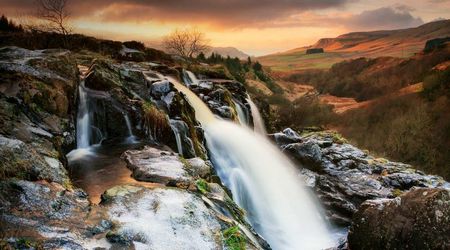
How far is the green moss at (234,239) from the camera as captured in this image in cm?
710

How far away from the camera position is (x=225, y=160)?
701 inches

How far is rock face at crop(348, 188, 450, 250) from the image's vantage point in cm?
862

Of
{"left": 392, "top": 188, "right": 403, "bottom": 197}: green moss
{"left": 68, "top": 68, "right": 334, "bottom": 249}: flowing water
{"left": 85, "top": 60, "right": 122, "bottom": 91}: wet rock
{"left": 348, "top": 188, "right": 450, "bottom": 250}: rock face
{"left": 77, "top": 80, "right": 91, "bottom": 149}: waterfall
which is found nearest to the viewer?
{"left": 348, "top": 188, "right": 450, "bottom": 250}: rock face

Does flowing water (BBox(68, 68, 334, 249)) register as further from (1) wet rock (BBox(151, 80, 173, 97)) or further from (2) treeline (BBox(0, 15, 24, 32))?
(2) treeline (BBox(0, 15, 24, 32))

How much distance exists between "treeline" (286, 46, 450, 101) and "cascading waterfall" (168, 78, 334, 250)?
57903 mm

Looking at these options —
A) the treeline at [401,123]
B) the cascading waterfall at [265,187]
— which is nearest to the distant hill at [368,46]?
the treeline at [401,123]

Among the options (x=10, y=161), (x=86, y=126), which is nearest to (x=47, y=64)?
(x=86, y=126)

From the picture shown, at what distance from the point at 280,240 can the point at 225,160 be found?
4880mm

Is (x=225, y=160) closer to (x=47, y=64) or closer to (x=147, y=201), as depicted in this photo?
(x=47, y=64)

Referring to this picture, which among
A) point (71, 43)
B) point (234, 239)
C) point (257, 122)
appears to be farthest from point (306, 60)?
point (234, 239)

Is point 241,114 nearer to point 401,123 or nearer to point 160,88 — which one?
point 160,88

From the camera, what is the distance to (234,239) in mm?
7293

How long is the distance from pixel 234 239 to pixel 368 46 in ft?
529

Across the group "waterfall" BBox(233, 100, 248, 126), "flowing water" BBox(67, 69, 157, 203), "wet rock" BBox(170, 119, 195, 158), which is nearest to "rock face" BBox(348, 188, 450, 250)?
"flowing water" BBox(67, 69, 157, 203)
